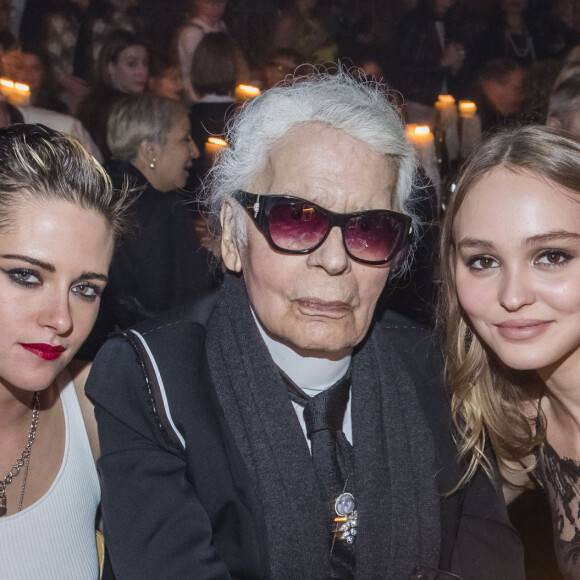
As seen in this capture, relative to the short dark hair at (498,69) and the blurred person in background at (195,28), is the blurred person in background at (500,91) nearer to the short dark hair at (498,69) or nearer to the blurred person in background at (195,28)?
the short dark hair at (498,69)

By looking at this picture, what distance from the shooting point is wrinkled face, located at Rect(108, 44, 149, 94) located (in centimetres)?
304

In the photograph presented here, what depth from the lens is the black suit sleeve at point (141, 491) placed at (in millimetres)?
1593

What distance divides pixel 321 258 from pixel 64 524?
3.73 feet

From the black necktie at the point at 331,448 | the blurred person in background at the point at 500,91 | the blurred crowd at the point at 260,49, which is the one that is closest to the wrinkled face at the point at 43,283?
the black necktie at the point at 331,448

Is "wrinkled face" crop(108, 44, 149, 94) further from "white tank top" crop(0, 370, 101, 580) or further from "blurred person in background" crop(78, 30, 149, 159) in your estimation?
"white tank top" crop(0, 370, 101, 580)

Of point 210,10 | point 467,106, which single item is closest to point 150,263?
point 210,10

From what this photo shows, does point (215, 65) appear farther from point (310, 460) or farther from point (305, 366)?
point (310, 460)

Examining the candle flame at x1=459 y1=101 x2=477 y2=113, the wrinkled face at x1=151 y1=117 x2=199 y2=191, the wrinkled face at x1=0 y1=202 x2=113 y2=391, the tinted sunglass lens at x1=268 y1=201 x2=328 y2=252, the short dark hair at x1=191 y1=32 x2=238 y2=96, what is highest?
the short dark hair at x1=191 y1=32 x2=238 y2=96

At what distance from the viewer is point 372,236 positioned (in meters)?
1.77

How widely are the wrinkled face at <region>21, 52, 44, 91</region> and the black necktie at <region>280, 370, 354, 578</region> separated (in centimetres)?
197

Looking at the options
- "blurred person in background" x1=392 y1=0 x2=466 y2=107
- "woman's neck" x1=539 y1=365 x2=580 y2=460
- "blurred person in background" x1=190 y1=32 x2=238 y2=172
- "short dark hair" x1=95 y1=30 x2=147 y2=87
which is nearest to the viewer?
"woman's neck" x1=539 y1=365 x2=580 y2=460

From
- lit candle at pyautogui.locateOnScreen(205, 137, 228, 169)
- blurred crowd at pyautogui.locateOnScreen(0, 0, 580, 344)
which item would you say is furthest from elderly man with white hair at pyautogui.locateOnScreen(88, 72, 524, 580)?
lit candle at pyautogui.locateOnScreen(205, 137, 228, 169)

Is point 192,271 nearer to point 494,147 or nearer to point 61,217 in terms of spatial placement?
point 61,217

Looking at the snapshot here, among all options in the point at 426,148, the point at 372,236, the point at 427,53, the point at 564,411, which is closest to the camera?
the point at 372,236
